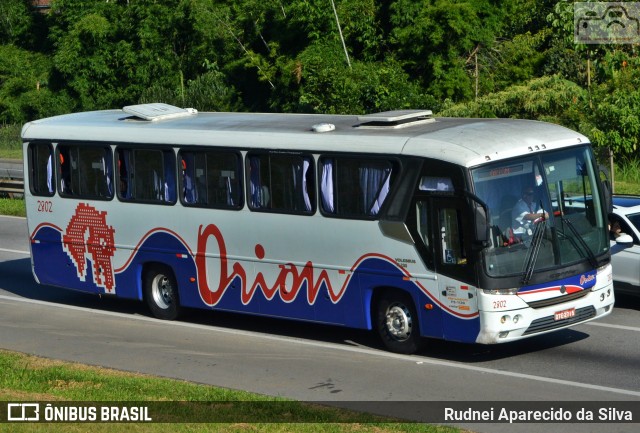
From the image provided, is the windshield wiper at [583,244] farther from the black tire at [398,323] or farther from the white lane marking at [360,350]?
the black tire at [398,323]

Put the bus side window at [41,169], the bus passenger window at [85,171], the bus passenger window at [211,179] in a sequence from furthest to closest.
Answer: the bus side window at [41,169], the bus passenger window at [85,171], the bus passenger window at [211,179]

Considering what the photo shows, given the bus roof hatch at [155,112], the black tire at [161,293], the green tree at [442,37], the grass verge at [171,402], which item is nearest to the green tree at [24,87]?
the green tree at [442,37]

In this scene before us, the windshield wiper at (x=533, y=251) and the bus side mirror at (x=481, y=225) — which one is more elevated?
the bus side mirror at (x=481, y=225)

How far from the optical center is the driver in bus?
13.6 meters

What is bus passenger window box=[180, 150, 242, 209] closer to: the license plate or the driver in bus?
the driver in bus

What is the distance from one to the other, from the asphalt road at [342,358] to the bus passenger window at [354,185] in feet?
6.19

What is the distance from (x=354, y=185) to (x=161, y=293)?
14.7ft

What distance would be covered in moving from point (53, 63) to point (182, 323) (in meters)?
40.0

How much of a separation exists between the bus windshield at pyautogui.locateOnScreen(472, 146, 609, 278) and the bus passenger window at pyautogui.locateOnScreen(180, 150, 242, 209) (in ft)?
13.5

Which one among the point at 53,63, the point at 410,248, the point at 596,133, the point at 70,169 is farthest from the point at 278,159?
the point at 53,63

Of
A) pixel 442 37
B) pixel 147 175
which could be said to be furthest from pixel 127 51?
pixel 147 175

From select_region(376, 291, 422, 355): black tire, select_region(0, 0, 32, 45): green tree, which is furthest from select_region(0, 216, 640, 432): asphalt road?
select_region(0, 0, 32, 45): green tree

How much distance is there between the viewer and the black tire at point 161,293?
57.9 feet

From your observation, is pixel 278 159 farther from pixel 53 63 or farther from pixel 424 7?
pixel 53 63
